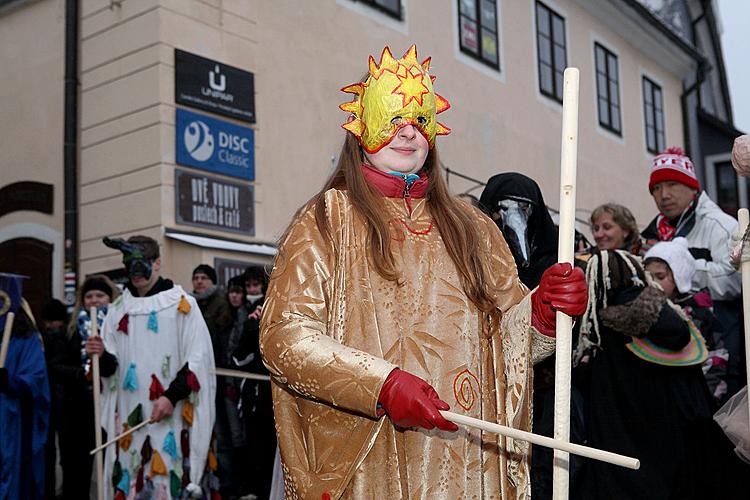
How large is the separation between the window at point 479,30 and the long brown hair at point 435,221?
1123cm

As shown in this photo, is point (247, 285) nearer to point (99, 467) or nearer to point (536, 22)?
point (99, 467)

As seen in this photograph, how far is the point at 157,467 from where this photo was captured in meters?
6.51

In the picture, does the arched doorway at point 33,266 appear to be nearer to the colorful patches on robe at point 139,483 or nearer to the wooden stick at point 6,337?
the wooden stick at point 6,337

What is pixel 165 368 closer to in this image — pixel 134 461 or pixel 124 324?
pixel 124 324

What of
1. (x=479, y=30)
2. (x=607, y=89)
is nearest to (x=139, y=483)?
(x=479, y=30)

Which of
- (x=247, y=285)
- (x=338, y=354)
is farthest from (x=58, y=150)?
(x=338, y=354)

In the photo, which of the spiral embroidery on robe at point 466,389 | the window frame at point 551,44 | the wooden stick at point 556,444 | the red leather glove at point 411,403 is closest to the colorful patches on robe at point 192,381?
the spiral embroidery on robe at point 466,389

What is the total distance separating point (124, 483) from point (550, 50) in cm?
1229

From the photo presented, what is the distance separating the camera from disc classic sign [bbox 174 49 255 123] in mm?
9570

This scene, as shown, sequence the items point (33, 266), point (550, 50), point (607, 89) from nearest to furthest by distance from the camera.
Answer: point (33, 266)
point (550, 50)
point (607, 89)

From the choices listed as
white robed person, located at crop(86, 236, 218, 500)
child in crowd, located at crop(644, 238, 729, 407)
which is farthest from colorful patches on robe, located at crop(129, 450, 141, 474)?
child in crowd, located at crop(644, 238, 729, 407)

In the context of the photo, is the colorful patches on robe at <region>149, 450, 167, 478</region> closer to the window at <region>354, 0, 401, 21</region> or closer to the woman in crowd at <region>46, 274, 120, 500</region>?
the woman in crowd at <region>46, 274, 120, 500</region>

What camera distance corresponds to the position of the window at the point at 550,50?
16.5 m

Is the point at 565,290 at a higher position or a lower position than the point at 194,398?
higher
